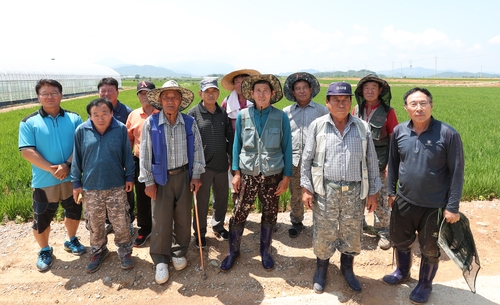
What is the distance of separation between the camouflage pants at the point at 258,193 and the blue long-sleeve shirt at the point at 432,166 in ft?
4.13

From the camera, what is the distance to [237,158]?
3.44 metres

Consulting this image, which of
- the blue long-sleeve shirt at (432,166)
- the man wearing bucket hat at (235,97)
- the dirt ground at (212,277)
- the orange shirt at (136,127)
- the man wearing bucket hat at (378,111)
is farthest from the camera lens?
the man wearing bucket hat at (235,97)

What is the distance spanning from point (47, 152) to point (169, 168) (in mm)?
1337

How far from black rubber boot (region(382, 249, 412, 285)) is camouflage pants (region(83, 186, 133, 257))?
9.35 feet

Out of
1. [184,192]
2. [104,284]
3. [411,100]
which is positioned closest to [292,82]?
[411,100]

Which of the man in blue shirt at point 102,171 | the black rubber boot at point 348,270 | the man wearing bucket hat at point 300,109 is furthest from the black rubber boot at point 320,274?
the man in blue shirt at point 102,171

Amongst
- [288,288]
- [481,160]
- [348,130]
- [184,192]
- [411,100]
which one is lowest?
[288,288]

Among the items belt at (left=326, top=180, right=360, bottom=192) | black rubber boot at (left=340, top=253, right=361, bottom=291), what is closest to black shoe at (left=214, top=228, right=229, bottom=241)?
black rubber boot at (left=340, top=253, right=361, bottom=291)

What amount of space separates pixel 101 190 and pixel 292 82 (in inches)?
101

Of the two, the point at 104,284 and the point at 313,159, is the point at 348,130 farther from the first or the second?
the point at 104,284

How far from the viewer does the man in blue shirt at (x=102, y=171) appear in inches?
126

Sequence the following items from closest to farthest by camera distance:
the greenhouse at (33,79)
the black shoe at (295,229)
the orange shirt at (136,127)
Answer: the orange shirt at (136,127), the black shoe at (295,229), the greenhouse at (33,79)

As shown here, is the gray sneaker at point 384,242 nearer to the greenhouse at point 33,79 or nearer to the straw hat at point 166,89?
the straw hat at point 166,89

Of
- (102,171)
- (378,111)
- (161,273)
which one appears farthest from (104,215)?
(378,111)
